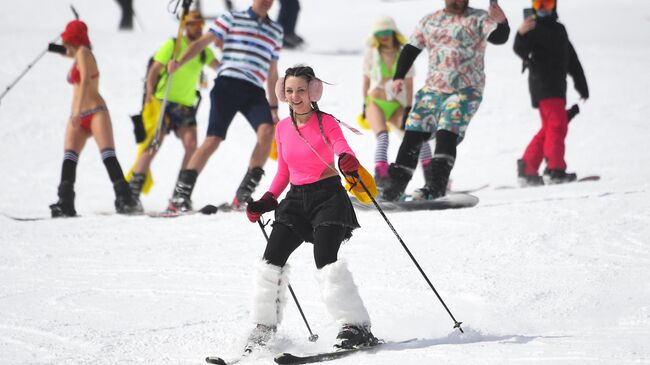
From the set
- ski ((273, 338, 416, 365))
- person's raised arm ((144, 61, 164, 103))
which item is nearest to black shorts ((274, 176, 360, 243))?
ski ((273, 338, 416, 365))

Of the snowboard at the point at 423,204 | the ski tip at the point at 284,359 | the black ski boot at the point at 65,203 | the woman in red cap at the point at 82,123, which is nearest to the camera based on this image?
the ski tip at the point at 284,359

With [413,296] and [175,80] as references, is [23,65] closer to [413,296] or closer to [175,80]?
[175,80]

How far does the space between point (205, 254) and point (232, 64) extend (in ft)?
7.77

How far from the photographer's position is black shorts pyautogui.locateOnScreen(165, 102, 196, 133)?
388 inches

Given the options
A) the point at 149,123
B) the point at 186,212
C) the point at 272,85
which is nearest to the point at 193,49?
the point at 272,85

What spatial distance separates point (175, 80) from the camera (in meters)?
9.79

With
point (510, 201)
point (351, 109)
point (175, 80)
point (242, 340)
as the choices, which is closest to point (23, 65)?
point (351, 109)

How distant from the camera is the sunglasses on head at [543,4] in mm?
9492

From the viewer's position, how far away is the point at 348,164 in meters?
4.37

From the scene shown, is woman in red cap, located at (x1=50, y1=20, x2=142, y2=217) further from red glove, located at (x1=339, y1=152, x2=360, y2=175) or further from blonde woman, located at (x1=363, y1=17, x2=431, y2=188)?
red glove, located at (x1=339, y1=152, x2=360, y2=175)

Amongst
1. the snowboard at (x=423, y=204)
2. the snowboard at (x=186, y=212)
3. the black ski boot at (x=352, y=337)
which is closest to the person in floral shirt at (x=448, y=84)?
the snowboard at (x=423, y=204)

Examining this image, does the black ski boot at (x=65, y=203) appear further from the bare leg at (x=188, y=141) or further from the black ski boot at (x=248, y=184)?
the black ski boot at (x=248, y=184)

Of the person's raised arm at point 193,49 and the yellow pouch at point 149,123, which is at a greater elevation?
the person's raised arm at point 193,49

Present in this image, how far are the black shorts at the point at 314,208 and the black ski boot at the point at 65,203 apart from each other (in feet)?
15.8
